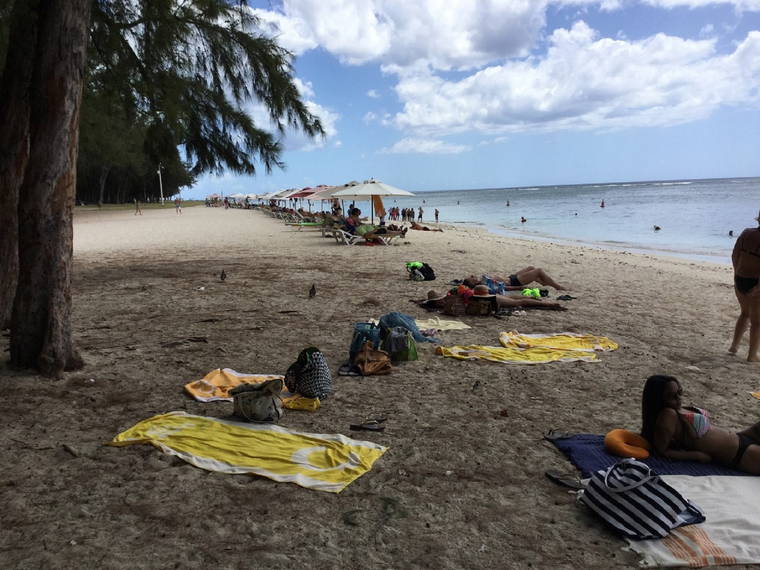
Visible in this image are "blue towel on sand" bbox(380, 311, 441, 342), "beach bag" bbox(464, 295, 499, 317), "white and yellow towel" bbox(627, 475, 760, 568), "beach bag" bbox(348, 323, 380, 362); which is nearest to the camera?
"white and yellow towel" bbox(627, 475, 760, 568)

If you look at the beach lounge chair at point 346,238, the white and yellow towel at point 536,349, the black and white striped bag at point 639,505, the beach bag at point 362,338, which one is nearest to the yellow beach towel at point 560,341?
the white and yellow towel at point 536,349

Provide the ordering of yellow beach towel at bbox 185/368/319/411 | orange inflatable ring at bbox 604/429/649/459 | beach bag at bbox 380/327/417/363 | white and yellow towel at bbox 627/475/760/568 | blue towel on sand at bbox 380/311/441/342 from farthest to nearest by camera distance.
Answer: blue towel on sand at bbox 380/311/441/342
beach bag at bbox 380/327/417/363
yellow beach towel at bbox 185/368/319/411
orange inflatable ring at bbox 604/429/649/459
white and yellow towel at bbox 627/475/760/568

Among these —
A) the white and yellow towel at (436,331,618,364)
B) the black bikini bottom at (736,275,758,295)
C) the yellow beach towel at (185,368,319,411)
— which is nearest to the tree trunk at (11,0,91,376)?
the yellow beach towel at (185,368,319,411)

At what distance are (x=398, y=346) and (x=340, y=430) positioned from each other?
1.57 metres

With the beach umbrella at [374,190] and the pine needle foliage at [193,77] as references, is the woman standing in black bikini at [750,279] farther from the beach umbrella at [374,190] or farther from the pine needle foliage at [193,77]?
the beach umbrella at [374,190]

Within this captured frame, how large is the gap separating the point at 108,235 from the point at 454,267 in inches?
599

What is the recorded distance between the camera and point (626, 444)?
314 centimetres

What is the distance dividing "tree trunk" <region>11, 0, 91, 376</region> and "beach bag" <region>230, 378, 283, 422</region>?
1.71m

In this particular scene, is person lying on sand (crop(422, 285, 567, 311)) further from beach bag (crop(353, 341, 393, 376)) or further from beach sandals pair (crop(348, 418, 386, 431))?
beach sandals pair (crop(348, 418, 386, 431))

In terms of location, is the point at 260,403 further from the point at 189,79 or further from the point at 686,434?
the point at 189,79

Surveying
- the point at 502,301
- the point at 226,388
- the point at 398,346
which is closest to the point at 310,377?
the point at 226,388

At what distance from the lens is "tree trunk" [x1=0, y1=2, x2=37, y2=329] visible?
473cm

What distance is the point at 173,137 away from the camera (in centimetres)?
664

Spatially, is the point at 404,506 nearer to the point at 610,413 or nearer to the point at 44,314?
the point at 610,413
